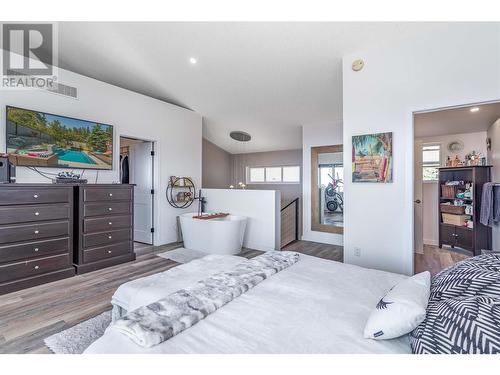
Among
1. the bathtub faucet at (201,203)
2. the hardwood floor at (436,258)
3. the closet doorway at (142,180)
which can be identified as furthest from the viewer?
the bathtub faucet at (201,203)

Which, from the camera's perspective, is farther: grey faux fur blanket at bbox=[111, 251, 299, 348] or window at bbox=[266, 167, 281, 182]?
window at bbox=[266, 167, 281, 182]

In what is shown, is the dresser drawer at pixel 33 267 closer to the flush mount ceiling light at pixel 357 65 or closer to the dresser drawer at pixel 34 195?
the dresser drawer at pixel 34 195

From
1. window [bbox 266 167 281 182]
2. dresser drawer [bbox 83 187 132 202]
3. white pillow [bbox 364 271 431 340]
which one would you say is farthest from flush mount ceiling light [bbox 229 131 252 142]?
white pillow [bbox 364 271 431 340]

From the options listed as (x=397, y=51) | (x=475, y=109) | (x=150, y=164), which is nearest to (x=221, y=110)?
(x=150, y=164)

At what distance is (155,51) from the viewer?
3660 mm

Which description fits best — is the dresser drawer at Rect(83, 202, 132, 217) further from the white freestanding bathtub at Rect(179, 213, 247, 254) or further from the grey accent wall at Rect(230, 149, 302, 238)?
the grey accent wall at Rect(230, 149, 302, 238)

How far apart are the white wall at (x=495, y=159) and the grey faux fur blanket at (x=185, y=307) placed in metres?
3.96

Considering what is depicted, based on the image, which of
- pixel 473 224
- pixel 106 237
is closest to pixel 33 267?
pixel 106 237

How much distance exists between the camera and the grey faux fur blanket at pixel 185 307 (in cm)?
107

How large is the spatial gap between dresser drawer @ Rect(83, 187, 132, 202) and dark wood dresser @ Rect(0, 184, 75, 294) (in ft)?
0.61

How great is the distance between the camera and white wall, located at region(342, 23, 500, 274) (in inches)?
103

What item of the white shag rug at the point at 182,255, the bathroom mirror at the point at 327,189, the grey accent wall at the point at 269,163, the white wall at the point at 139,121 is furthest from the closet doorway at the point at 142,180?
the grey accent wall at the point at 269,163
